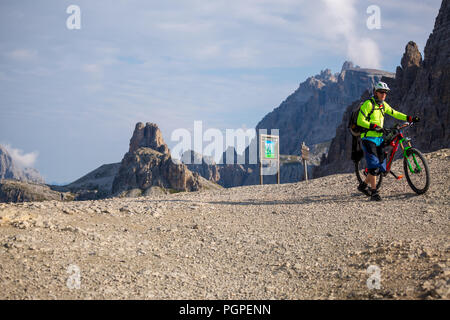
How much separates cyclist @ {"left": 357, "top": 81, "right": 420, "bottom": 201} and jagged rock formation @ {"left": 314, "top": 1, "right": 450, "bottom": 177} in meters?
116

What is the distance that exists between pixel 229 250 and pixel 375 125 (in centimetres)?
621

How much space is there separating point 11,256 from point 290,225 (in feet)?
20.7

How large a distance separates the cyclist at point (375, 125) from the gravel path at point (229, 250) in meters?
1.13

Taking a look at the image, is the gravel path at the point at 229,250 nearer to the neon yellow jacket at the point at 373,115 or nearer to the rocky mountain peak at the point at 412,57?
the neon yellow jacket at the point at 373,115

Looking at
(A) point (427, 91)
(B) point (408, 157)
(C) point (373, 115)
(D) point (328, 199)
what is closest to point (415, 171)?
(B) point (408, 157)

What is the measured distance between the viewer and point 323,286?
6.20 metres

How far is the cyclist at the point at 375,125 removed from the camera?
11539mm

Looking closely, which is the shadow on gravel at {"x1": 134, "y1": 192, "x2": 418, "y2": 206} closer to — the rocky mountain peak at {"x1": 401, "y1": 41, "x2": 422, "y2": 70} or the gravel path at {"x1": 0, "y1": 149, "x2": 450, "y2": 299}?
the gravel path at {"x1": 0, "y1": 149, "x2": 450, "y2": 299}

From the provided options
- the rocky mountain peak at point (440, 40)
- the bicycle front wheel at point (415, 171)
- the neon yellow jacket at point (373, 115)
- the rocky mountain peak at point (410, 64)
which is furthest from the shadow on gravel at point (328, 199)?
the rocky mountain peak at point (410, 64)

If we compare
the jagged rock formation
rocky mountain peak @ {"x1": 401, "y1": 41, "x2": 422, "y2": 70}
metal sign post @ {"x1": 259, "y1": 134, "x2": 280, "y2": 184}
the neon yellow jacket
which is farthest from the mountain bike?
rocky mountain peak @ {"x1": 401, "y1": 41, "x2": 422, "y2": 70}

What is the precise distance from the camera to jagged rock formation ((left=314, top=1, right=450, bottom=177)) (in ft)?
420

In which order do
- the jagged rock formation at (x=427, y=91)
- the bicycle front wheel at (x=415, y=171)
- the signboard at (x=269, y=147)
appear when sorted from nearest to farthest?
1. the bicycle front wheel at (x=415, y=171)
2. the signboard at (x=269, y=147)
3. the jagged rock formation at (x=427, y=91)

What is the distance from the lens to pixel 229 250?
26.7ft
